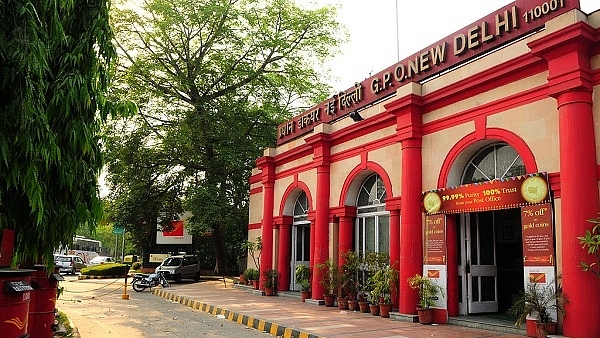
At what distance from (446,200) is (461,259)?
4.38 ft

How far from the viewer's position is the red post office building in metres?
7.81

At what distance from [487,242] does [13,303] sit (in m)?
9.24

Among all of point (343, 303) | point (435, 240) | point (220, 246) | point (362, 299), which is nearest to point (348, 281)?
point (343, 303)

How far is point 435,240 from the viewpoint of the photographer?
33.9 ft

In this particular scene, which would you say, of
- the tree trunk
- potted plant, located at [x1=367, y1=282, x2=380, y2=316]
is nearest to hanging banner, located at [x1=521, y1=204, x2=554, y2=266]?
potted plant, located at [x1=367, y1=282, x2=380, y2=316]

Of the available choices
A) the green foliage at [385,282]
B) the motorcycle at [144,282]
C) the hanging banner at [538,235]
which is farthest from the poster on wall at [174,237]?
the hanging banner at [538,235]

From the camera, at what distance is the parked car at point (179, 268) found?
79.1 ft

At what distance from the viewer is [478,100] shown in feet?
32.3

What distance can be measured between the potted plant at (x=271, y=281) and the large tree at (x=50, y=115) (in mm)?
11823

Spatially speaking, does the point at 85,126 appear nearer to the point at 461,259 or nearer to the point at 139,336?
the point at 139,336

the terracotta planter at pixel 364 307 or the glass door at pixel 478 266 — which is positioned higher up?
the glass door at pixel 478 266

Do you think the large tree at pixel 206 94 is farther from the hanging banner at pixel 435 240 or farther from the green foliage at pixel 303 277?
the hanging banner at pixel 435 240

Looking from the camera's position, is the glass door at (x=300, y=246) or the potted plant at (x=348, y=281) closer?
the potted plant at (x=348, y=281)

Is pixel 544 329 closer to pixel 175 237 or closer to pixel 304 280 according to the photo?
pixel 304 280
